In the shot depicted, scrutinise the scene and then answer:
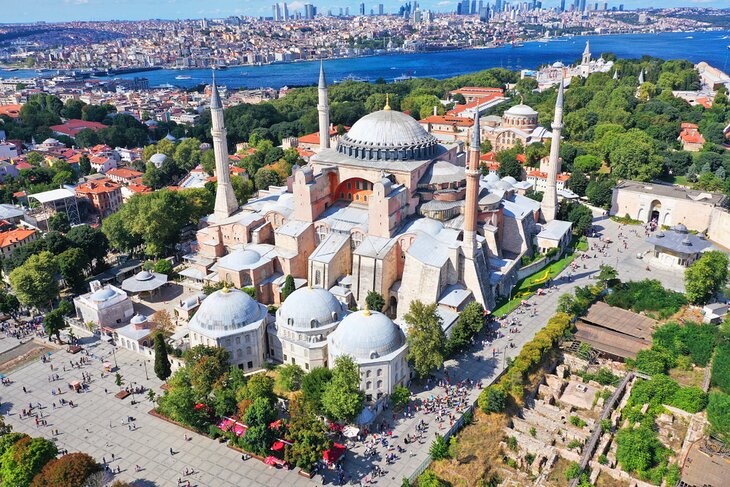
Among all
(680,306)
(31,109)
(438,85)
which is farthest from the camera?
(438,85)

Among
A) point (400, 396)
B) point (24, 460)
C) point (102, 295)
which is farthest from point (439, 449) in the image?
point (102, 295)

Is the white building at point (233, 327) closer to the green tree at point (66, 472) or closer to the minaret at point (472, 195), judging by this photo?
the green tree at point (66, 472)

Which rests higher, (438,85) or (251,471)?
(438,85)

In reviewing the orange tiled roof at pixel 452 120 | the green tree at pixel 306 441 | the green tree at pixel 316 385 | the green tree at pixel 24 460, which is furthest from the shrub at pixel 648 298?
the orange tiled roof at pixel 452 120

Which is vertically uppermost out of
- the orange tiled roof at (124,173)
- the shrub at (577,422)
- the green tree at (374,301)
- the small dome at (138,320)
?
the orange tiled roof at (124,173)

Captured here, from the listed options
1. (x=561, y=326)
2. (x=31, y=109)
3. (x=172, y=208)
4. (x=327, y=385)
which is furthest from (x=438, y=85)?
(x=327, y=385)

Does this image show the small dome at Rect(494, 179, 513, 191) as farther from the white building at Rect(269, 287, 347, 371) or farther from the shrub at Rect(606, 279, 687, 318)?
the white building at Rect(269, 287, 347, 371)

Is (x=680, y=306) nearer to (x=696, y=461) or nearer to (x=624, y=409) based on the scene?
(x=624, y=409)
